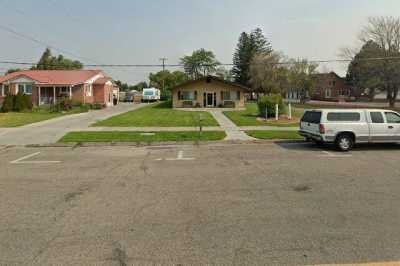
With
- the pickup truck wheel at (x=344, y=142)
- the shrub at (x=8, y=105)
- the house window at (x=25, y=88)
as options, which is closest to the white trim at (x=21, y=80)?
the house window at (x=25, y=88)

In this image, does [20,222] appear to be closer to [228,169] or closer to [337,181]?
[228,169]

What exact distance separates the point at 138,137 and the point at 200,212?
10.0 m

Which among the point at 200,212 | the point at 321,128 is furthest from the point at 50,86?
the point at 200,212

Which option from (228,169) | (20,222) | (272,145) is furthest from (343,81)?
(20,222)

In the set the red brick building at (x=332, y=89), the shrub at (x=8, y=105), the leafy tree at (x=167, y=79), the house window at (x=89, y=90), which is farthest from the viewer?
the leafy tree at (x=167, y=79)

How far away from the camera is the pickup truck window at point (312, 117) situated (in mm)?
12333

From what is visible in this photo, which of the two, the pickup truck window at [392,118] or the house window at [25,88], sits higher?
the house window at [25,88]

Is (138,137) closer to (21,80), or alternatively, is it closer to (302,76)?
(21,80)

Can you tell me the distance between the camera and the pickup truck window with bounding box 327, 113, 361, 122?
12.2 meters

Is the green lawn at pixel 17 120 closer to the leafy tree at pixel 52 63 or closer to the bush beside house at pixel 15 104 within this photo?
the bush beside house at pixel 15 104

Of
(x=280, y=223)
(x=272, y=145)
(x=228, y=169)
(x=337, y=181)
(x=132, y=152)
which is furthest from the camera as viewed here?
(x=272, y=145)

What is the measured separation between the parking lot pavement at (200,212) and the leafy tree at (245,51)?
6885cm

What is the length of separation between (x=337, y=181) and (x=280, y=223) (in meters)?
3.15

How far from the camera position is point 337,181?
728 cm
